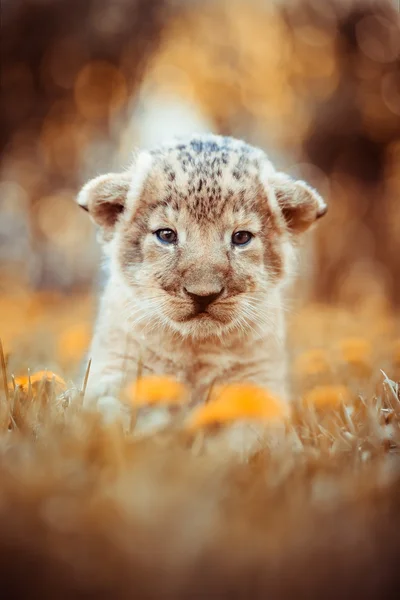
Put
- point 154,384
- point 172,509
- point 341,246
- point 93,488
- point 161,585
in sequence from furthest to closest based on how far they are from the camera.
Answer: point 341,246 < point 154,384 < point 93,488 < point 172,509 < point 161,585

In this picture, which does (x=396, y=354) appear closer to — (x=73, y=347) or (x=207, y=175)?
(x=207, y=175)

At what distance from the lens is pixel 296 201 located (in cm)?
290

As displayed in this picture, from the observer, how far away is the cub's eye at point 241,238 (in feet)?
8.73

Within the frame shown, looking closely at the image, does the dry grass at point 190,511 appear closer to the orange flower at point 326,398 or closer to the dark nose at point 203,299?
the orange flower at point 326,398

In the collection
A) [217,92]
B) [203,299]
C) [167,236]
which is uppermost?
[217,92]

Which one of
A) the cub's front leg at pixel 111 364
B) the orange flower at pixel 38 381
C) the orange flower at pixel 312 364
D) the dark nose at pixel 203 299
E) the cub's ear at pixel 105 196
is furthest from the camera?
the orange flower at pixel 312 364

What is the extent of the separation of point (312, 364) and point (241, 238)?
0.84m

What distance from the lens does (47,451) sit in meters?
1.42

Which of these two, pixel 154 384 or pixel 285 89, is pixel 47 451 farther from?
pixel 285 89

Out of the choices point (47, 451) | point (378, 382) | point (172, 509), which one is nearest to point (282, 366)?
point (378, 382)

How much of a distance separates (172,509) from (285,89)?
19.4 ft

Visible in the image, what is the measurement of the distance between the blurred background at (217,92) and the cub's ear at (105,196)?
283cm

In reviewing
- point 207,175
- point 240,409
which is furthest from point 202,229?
point 240,409

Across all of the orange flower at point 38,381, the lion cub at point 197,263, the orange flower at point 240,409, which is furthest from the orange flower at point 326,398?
the orange flower at point 38,381
